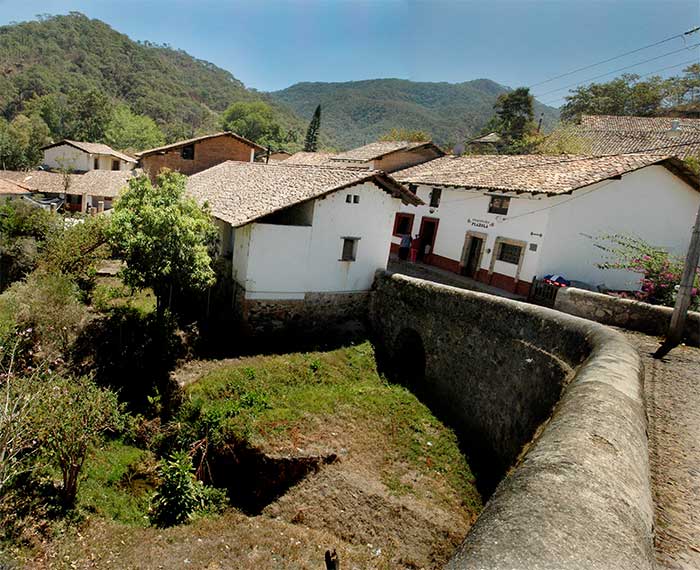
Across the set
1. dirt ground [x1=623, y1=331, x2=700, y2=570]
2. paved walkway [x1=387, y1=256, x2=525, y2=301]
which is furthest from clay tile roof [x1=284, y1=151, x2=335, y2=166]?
dirt ground [x1=623, y1=331, x2=700, y2=570]

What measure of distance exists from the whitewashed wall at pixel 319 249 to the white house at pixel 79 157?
4594 centimetres

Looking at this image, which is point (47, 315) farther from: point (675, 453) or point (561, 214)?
point (561, 214)

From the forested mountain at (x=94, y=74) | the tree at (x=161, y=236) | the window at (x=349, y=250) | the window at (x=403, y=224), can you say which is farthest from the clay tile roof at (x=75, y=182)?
the forested mountain at (x=94, y=74)

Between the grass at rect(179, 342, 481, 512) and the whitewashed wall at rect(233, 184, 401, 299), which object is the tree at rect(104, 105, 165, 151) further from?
the grass at rect(179, 342, 481, 512)

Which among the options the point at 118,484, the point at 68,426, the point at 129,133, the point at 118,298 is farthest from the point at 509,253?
the point at 129,133

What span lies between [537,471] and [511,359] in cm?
755

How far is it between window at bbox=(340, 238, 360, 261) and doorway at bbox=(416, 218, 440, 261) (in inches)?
296

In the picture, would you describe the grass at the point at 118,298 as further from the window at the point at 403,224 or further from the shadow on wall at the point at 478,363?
the window at the point at 403,224

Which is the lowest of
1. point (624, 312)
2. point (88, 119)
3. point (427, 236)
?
point (624, 312)

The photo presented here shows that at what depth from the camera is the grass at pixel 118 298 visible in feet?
54.3

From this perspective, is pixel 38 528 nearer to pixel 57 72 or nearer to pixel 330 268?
pixel 330 268

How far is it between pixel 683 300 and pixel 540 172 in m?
11.9

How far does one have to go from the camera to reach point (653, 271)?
15.3 meters

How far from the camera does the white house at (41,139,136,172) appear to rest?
51.6 metres
